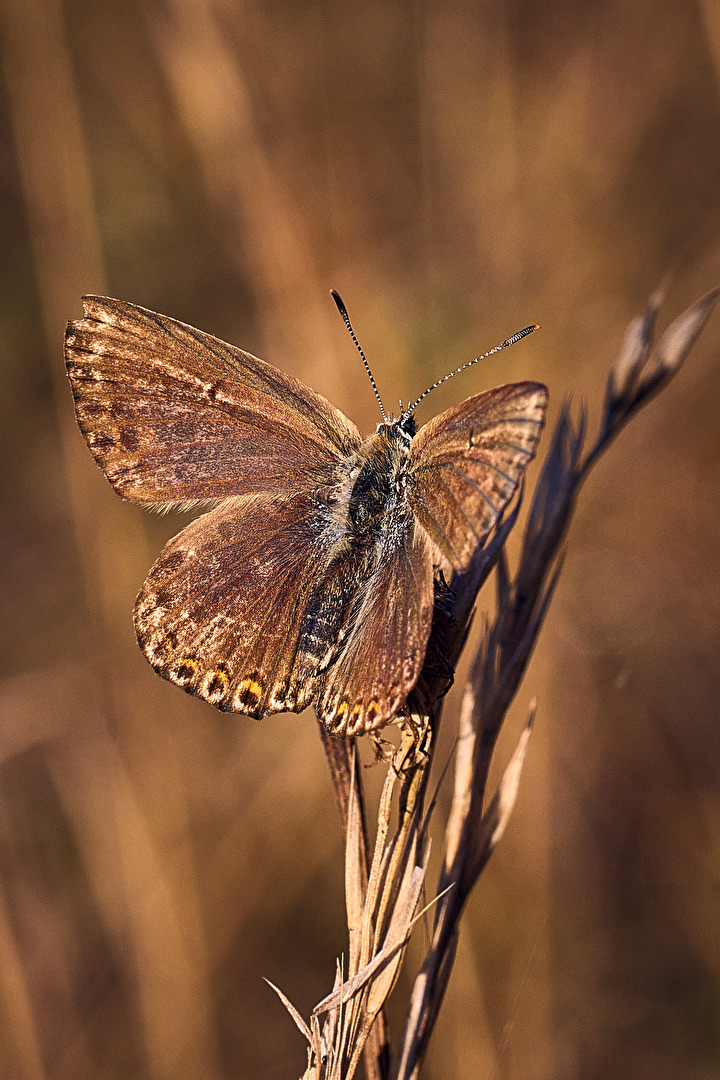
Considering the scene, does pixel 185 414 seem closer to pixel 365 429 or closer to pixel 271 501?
pixel 271 501

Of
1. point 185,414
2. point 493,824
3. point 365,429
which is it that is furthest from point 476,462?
point 365,429

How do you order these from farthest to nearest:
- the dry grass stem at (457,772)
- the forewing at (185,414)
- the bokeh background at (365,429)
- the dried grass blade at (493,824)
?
the bokeh background at (365,429)
the forewing at (185,414)
the dried grass blade at (493,824)
the dry grass stem at (457,772)

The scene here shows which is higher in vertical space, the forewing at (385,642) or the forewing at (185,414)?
the forewing at (185,414)

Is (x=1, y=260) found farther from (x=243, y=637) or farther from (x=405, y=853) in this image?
(x=405, y=853)

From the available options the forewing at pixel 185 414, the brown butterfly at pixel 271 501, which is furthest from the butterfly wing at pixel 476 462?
the forewing at pixel 185 414

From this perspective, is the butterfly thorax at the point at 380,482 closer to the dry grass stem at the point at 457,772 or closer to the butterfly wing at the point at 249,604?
the butterfly wing at the point at 249,604

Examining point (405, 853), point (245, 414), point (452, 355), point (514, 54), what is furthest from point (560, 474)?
point (514, 54)

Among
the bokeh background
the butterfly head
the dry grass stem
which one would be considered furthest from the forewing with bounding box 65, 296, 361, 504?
the bokeh background
